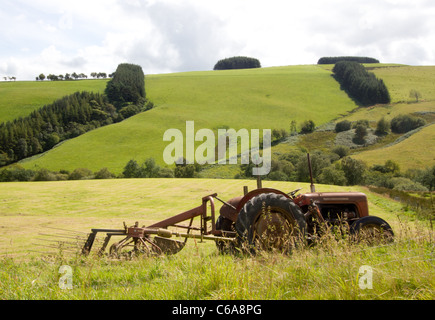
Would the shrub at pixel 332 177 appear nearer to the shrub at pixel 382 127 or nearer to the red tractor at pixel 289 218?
the red tractor at pixel 289 218

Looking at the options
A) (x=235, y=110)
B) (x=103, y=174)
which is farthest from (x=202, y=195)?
(x=235, y=110)

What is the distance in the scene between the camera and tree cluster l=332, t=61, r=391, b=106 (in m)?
98.0

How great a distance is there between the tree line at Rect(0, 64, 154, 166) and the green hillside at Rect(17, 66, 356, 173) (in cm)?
499

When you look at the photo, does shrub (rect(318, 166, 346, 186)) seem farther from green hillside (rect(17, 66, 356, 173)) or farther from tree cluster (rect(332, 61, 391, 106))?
tree cluster (rect(332, 61, 391, 106))

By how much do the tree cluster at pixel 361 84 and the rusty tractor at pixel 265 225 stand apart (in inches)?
3887

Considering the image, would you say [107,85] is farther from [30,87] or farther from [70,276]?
[70,276]

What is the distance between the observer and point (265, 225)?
6664 mm

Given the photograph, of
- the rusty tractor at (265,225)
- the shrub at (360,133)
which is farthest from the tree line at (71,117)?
the rusty tractor at (265,225)

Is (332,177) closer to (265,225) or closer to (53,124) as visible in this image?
(265,225)

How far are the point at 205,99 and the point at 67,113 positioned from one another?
116 ft

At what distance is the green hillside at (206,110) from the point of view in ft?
220

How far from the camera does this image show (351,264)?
433cm

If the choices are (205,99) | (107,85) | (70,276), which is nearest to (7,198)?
(70,276)

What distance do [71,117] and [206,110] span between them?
33.1 metres
